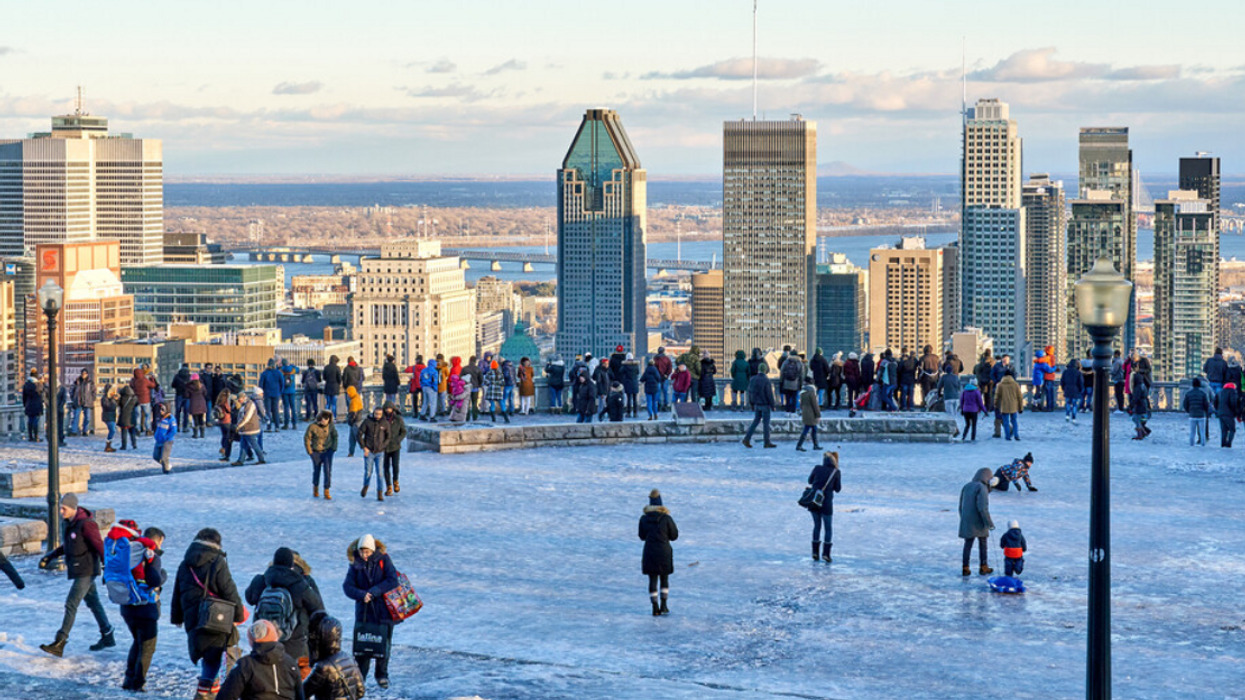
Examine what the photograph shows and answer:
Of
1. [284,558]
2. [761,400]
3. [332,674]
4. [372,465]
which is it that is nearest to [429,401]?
[761,400]

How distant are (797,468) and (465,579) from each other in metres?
9.01

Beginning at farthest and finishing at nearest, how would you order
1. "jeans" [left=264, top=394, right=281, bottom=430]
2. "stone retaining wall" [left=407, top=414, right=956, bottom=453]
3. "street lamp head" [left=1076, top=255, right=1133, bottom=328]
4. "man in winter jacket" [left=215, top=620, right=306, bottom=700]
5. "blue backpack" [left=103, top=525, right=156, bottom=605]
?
1. "jeans" [left=264, top=394, right=281, bottom=430]
2. "stone retaining wall" [left=407, top=414, right=956, bottom=453]
3. "blue backpack" [left=103, top=525, right=156, bottom=605]
4. "street lamp head" [left=1076, top=255, right=1133, bottom=328]
5. "man in winter jacket" [left=215, top=620, right=306, bottom=700]

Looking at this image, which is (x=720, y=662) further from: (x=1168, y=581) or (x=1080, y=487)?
(x=1080, y=487)

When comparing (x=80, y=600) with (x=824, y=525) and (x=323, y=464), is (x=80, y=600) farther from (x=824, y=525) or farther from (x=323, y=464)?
(x=323, y=464)

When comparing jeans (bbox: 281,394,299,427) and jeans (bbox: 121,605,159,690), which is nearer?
jeans (bbox: 121,605,159,690)

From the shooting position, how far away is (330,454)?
73.3 ft

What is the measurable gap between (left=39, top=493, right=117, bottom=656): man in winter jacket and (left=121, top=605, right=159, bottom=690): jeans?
107cm

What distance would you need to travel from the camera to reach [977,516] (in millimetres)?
17531

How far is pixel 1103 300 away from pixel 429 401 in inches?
784

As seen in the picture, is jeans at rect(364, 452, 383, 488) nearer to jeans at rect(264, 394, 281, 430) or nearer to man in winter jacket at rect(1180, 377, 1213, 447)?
jeans at rect(264, 394, 281, 430)

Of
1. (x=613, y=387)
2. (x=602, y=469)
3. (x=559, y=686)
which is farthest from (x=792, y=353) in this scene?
(x=559, y=686)

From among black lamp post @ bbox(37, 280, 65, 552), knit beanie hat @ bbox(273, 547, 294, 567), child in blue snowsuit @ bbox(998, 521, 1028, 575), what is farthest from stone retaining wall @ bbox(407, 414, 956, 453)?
knit beanie hat @ bbox(273, 547, 294, 567)

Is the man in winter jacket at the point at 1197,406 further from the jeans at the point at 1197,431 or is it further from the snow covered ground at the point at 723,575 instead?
the snow covered ground at the point at 723,575

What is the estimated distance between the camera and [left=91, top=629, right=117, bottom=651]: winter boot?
1448 centimetres
